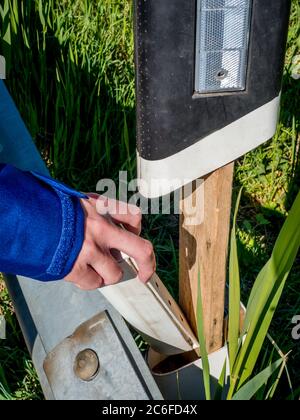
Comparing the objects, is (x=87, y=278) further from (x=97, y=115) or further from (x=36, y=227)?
(x=97, y=115)

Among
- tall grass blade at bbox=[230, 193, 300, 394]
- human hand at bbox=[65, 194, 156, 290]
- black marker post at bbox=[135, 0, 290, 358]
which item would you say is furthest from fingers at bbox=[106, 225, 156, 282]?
tall grass blade at bbox=[230, 193, 300, 394]

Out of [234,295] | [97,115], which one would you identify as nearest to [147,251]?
[234,295]

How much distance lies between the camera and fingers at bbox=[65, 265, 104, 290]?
4.00ft

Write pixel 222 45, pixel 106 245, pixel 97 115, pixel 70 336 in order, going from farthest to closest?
pixel 97 115
pixel 70 336
pixel 106 245
pixel 222 45

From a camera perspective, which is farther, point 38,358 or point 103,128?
point 103,128

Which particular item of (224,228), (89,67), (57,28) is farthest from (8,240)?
(57,28)

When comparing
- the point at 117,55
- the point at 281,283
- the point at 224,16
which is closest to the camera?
the point at 224,16

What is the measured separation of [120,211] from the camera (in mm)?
1297

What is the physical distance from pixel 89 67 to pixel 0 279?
0.88 m

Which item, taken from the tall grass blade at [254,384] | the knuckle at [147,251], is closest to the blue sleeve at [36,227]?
the knuckle at [147,251]

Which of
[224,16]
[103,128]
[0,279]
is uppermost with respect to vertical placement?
[224,16]

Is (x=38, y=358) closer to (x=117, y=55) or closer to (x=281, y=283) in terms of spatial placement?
(x=281, y=283)

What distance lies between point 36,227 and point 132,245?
20 centimetres

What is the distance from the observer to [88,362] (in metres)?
1.32
